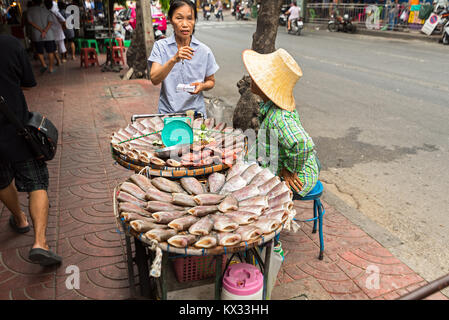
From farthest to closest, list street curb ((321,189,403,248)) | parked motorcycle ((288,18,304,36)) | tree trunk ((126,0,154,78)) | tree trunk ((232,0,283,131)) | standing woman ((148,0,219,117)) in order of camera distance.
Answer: parked motorcycle ((288,18,304,36)) < tree trunk ((126,0,154,78)) < tree trunk ((232,0,283,131)) < street curb ((321,189,403,248)) < standing woman ((148,0,219,117))

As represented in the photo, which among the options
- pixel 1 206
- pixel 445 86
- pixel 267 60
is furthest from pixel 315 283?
pixel 445 86

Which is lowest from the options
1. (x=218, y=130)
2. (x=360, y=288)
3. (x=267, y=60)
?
(x=360, y=288)

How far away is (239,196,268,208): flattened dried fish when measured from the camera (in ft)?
6.92

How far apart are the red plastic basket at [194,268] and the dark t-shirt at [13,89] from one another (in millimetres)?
1544

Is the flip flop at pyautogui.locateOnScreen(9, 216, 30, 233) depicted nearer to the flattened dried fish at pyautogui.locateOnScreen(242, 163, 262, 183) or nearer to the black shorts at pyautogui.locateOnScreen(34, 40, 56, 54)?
the flattened dried fish at pyautogui.locateOnScreen(242, 163, 262, 183)

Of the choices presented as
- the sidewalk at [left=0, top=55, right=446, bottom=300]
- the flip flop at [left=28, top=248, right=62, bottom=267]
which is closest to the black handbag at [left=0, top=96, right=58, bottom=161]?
the sidewalk at [left=0, top=55, right=446, bottom=300]

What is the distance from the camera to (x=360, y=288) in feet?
8.77

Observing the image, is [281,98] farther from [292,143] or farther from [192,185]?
[192,185]

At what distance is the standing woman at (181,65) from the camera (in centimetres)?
299

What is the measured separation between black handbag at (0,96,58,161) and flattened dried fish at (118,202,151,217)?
1.19 m

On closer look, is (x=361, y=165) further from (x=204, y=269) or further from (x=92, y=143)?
(x=92, y=143)

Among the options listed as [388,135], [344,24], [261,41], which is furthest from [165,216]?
[344,24]

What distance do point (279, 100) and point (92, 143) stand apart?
380cm

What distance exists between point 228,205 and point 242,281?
43 centimetres
